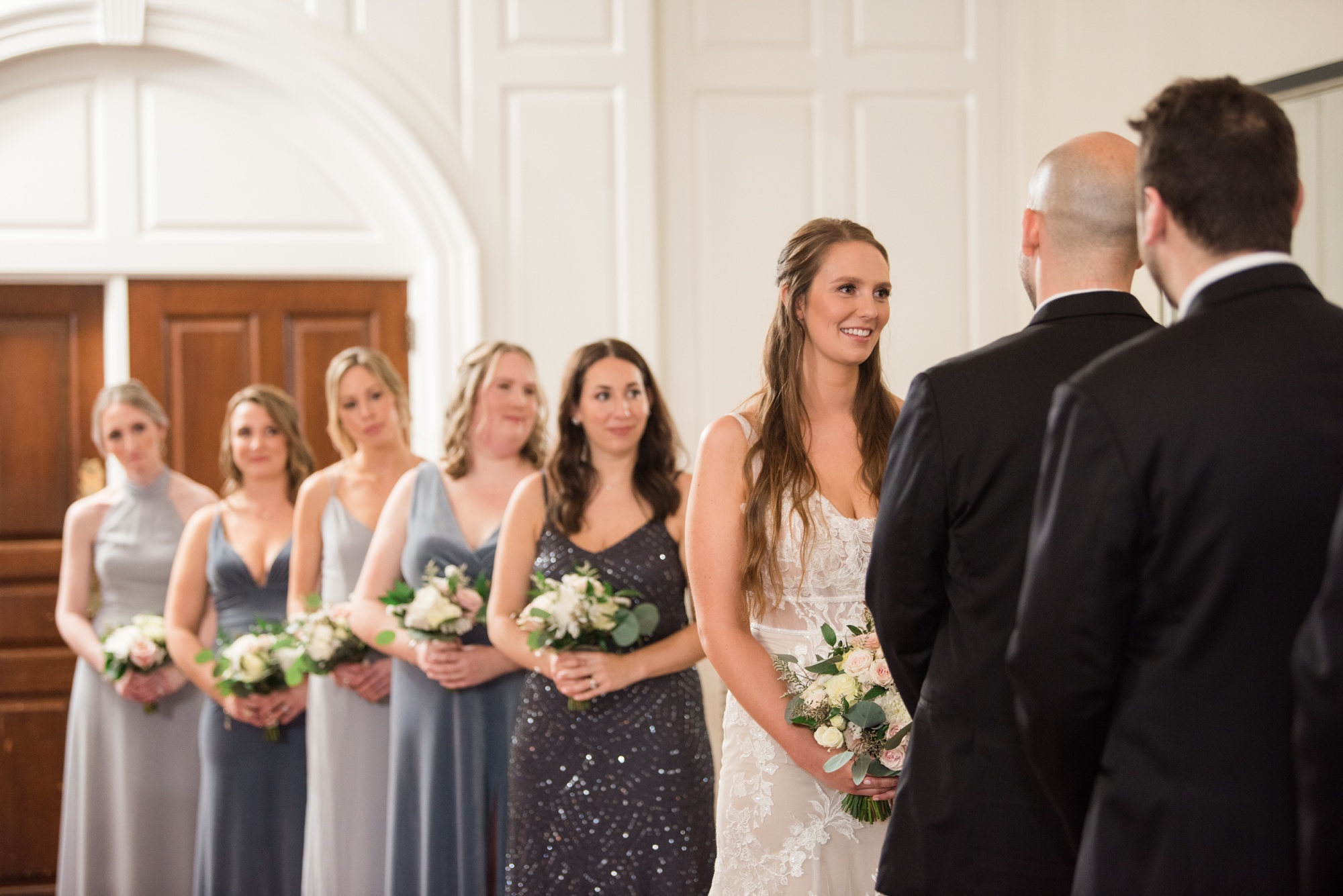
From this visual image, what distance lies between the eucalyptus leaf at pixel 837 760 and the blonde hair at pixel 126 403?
3.69m

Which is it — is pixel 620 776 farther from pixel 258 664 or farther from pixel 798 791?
pixel 258 664

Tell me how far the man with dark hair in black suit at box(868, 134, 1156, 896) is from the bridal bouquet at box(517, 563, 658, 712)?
1581mm

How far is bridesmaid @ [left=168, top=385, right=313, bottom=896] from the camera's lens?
4.55 meters

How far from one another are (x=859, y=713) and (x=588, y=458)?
1.58 meters

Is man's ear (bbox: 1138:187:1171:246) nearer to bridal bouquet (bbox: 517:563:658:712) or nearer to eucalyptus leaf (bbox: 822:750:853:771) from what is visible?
eucalyptus leaf (bbox: 822:750:853:771)

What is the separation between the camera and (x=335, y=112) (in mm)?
5602

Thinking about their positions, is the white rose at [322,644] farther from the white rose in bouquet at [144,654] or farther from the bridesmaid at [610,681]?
the white rose in bouquet at [144,654]

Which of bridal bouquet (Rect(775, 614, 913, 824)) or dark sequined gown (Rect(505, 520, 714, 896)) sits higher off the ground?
bridal bouquet (Rect(775, 614, 913, 824))

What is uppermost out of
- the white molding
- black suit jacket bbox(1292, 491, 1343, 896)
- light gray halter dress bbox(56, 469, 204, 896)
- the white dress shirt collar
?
the white molding

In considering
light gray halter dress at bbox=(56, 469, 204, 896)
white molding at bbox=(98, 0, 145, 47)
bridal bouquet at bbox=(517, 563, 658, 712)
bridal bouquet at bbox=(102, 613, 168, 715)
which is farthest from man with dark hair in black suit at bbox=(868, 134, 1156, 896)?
white molding at bbox=(98, 0, 145, 47)

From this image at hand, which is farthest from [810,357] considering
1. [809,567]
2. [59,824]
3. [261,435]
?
[59,824]

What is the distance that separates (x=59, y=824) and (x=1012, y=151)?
5.59 meters

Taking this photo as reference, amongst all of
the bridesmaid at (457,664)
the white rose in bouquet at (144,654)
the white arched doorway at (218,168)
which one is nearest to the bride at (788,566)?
the bridesmaid at (457,664)

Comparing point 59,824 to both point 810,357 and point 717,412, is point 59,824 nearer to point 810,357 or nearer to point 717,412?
point 717,412
